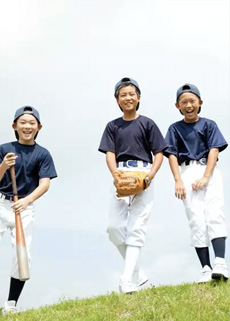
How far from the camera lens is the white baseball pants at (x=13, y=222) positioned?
7.78m

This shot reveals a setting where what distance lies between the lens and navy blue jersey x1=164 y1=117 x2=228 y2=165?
820cm

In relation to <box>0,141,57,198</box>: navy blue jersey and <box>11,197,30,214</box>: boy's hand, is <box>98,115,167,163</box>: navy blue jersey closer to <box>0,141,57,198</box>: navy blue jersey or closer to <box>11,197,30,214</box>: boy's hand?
<box>0,141,57,198</box>: navy blue jersey

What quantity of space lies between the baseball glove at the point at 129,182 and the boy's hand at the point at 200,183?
856 millimetres

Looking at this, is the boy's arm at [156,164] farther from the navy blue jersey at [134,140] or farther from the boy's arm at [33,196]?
the boy's arm at [33,196]

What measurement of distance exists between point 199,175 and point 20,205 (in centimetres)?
294

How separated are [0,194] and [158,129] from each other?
9.28 feet

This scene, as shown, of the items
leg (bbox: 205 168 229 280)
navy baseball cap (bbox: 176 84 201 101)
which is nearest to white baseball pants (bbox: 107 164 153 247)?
leg (bbox: 205 168 229 280)

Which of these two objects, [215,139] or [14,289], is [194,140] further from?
[14,289]

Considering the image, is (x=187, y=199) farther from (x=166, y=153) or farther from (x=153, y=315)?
(x=153, y=315)

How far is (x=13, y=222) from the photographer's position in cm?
791

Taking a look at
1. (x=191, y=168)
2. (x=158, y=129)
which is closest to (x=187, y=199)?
(x=191, y=168)

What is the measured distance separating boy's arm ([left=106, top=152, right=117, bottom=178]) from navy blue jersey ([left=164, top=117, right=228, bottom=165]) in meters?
0.92

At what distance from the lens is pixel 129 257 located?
7.58 meters

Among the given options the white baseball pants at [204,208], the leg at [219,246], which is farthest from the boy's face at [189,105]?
the leg at [219,246]
